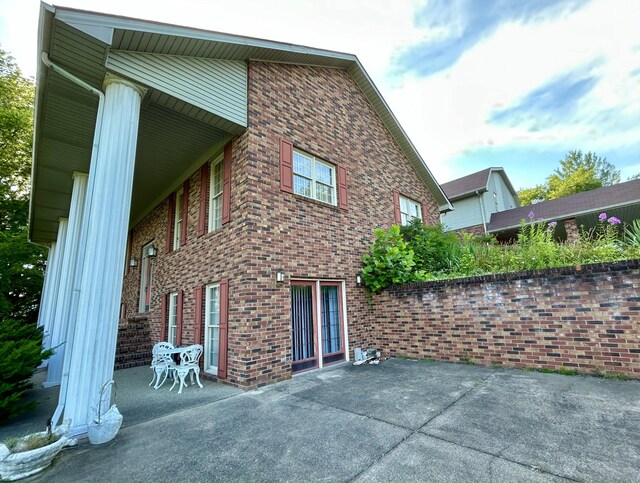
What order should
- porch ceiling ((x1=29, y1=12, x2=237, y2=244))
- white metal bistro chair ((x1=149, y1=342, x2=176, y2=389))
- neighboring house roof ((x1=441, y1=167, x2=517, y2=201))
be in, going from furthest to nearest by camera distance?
neighboring house roof ((x1=441, y1=167, x2=517, y2=201)) → white metal bistro chair ((x1=149, y1=342, x2=176, y2=389)) → porch ceiling ((x1=29, y1=12, x2=237, y2=244))

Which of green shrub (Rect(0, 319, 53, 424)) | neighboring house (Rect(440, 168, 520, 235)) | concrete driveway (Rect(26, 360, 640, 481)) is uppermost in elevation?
neighboring house (Rect(440, 168, 520, 235))

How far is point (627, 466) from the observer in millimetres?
2412

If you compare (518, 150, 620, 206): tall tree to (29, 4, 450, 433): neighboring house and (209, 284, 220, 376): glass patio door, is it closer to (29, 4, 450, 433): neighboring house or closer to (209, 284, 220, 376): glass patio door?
(29, 4, 450, 433): neighboring house

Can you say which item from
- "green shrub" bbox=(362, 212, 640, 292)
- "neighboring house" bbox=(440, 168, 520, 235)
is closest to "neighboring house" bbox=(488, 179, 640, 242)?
"neighboring house" bbox=(440, 168, 520, 235)

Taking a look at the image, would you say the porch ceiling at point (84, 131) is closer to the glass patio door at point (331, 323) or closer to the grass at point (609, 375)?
the glass patio door at point (331, 323)

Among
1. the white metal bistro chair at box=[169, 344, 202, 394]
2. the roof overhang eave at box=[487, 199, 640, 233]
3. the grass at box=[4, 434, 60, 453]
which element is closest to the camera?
the grass at box=[4, 434, 60, 453]

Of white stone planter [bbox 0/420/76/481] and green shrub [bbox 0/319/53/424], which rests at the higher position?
green shrub [bbox 0/319/53/424]

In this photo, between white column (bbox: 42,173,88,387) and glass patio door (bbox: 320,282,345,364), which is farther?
white column (bbox: 42,173,88,387)

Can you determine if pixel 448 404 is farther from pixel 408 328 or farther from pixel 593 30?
pixel 593 30

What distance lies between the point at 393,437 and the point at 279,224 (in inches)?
167

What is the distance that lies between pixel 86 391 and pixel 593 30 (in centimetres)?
1258

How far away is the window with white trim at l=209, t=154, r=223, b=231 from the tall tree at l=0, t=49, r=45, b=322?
11128 mm

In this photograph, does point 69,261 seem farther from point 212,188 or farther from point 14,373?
point 14,373

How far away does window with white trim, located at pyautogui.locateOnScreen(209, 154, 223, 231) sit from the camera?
711 centimetres
